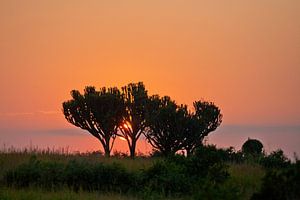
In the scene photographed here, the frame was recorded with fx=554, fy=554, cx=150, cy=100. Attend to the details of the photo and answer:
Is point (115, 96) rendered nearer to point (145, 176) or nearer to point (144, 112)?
point (144, 112)

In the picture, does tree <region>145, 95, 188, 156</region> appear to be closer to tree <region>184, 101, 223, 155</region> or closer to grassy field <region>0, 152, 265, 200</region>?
tree <region>184, 101, 223, 155</region>

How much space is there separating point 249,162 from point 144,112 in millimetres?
22313

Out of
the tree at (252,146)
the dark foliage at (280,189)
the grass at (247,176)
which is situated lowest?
the dark foliage at (280,189)

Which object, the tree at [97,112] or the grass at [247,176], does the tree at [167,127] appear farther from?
the grass at [247,176]

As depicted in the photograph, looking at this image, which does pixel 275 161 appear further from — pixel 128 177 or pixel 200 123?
pixel 200 123

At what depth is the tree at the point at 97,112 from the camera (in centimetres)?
4744

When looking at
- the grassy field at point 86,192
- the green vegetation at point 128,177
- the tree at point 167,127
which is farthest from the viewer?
the tree at point 167,127

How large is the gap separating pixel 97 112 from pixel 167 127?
6.20m

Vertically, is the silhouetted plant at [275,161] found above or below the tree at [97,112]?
below

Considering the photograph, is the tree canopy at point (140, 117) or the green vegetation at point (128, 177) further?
the tree canopy at point (140, 117)

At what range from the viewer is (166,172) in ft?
70.2

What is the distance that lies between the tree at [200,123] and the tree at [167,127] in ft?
1.98

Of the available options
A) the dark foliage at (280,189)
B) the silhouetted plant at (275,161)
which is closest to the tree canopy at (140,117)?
the silhouetted plant at (275,161)

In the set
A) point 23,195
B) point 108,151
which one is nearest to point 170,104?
Answer: point 108,151
